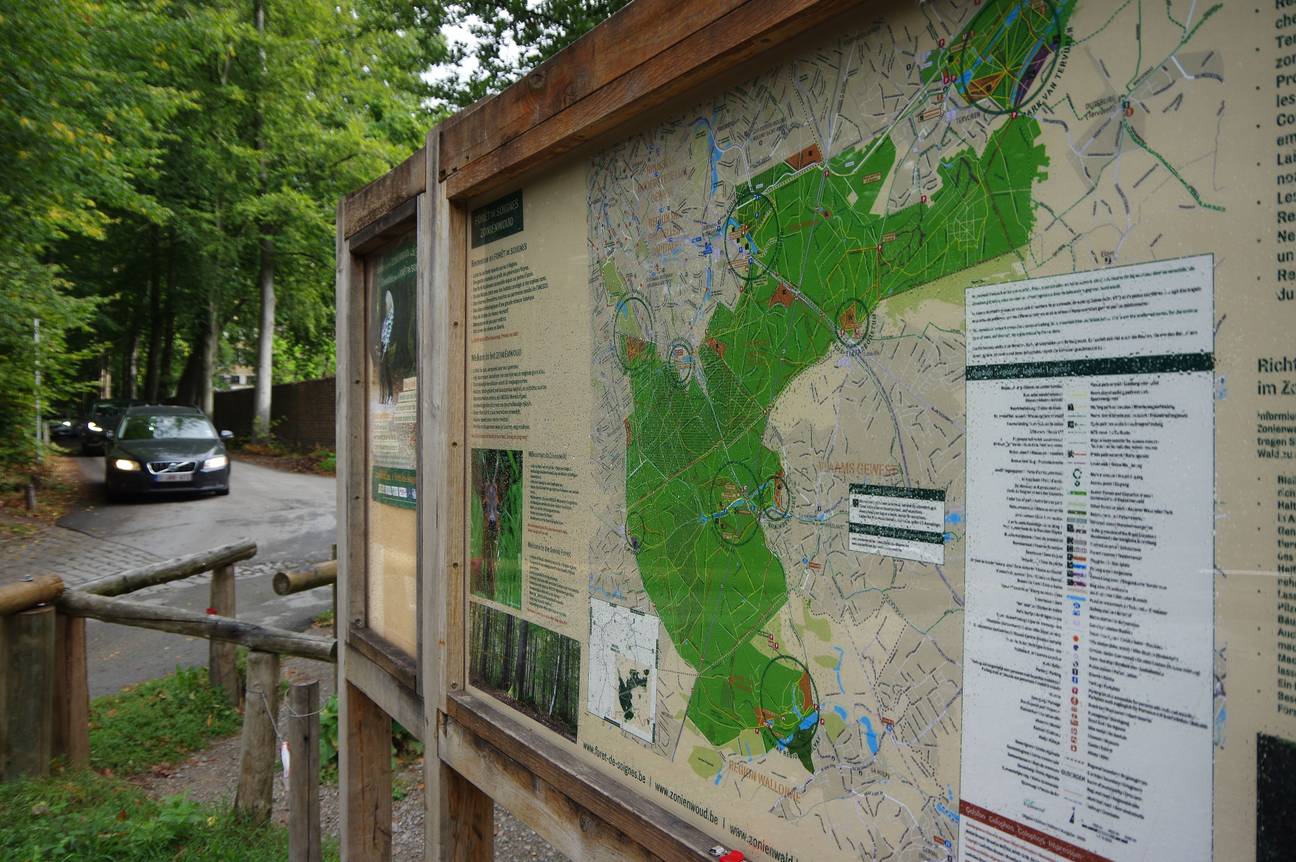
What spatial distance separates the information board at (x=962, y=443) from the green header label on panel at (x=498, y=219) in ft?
1.24

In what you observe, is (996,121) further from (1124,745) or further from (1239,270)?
(1124,745)

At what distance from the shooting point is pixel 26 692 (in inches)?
167

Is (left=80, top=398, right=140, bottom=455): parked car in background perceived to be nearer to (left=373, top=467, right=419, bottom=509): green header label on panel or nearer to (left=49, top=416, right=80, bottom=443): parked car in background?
(left=49, top=416, right=80, bottom=443): parked car in background

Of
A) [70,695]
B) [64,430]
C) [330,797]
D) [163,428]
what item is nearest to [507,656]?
[330,797]

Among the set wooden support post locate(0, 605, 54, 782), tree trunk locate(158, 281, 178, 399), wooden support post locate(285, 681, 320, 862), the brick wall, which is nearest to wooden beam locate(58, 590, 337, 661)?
wooden support post locate(0, 605, 54, 782)

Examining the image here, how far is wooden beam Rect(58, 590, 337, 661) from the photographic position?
4.05 metres

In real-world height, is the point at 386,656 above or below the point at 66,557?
above

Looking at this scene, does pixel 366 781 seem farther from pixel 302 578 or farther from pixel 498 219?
pixel 302 578

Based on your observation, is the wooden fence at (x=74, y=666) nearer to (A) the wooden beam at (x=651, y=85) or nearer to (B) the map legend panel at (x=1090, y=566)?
(A) the wooden beam at (x=651, y=85)

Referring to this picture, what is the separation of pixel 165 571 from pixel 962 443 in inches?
244

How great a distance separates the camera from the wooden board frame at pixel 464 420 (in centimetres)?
134

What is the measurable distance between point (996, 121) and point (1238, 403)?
0.44 m

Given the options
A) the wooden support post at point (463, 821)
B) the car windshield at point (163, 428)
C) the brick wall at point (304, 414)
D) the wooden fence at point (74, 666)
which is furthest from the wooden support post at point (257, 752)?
the brick wall at point (304, 414)

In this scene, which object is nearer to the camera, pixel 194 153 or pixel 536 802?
pixel 536 802
